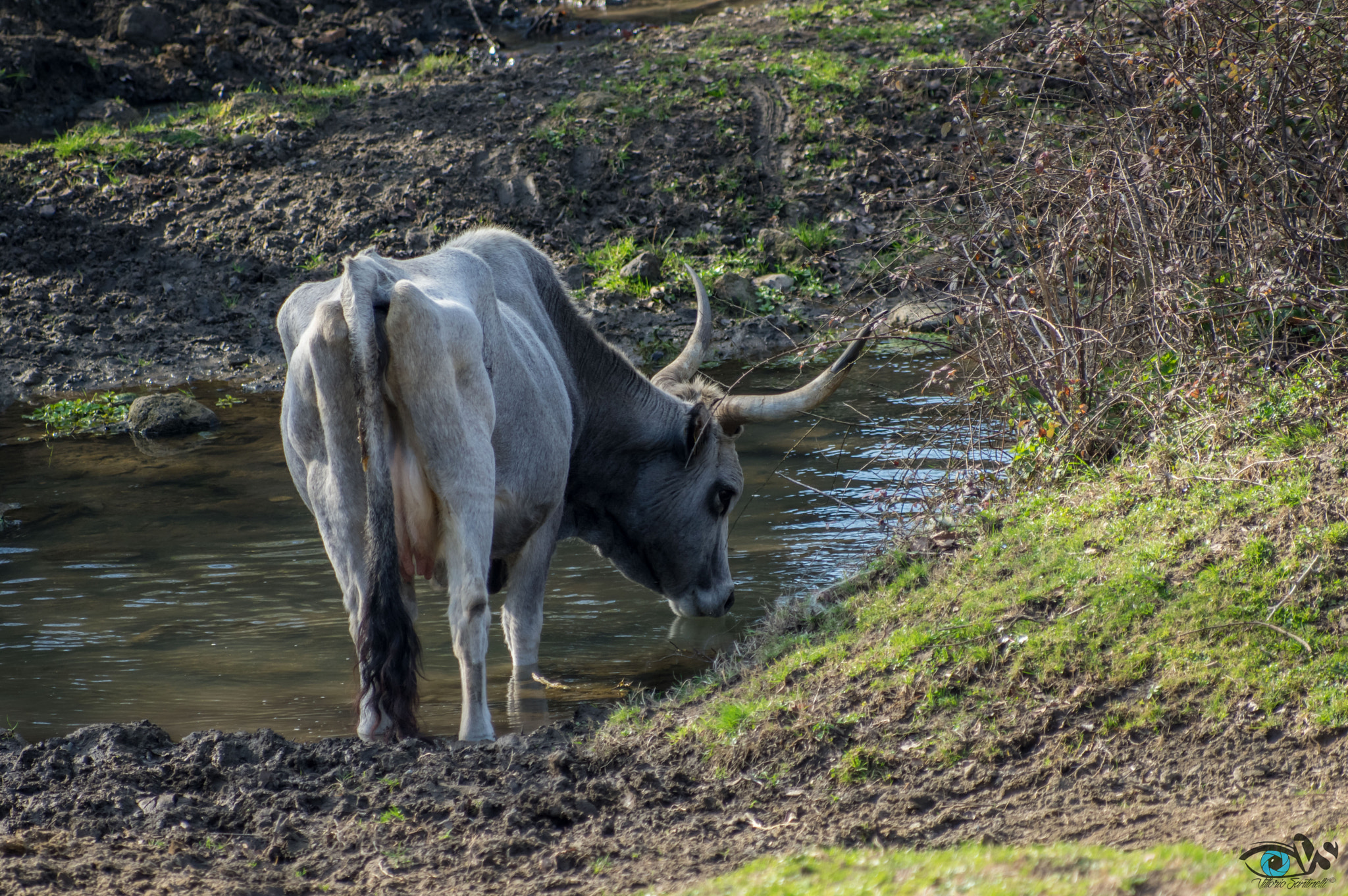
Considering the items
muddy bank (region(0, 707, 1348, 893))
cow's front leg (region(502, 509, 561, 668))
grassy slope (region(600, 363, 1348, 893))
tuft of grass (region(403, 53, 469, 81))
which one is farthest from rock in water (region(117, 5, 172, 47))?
grassy slope (region(600, 363, 1348, 893))

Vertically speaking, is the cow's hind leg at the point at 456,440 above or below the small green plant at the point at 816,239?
above

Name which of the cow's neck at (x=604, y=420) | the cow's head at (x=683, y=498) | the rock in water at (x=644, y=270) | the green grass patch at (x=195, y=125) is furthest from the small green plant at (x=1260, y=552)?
the green grass patch at (x=195, y=125)

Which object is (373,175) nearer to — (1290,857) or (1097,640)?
(1097,640)

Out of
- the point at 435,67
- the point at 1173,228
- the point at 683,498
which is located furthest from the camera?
the point at 435,67

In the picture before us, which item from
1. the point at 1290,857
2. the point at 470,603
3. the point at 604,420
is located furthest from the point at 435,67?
the point at 1290,857

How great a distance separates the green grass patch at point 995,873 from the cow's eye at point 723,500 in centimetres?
323

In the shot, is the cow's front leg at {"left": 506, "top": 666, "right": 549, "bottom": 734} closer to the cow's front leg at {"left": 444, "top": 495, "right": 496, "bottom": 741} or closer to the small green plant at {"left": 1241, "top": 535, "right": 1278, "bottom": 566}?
the cow's front leg at {"left": 444, "top": 495, "right": 496, "bottom": 741}

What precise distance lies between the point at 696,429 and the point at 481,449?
2.02 m

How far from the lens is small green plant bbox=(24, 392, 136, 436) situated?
10.4m

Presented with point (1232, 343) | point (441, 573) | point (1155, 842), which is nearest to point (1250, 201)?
point (1232, 343)

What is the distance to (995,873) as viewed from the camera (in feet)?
10.1

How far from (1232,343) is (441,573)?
11.6 ft

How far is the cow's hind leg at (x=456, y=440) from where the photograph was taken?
4418 mm

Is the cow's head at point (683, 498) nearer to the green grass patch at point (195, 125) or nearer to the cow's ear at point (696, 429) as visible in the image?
the cow's ear at point (696, 429)
